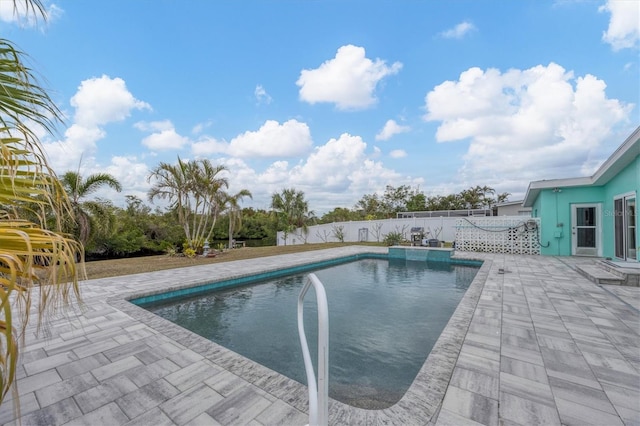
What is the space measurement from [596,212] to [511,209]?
39.3ft

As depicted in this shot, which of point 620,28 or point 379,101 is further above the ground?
point 379,101

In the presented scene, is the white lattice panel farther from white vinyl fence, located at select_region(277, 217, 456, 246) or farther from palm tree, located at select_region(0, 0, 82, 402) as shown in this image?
palm tree, located at select_region(0, 0, 82, 402)

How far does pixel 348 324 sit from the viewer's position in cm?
450

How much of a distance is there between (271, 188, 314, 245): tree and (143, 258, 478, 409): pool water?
11.7 meters

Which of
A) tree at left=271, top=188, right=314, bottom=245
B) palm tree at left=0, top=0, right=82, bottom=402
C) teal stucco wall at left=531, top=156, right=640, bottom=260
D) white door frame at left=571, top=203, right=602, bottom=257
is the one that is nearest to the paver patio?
palm tree at left=0, top=0, right=82, bottom=402

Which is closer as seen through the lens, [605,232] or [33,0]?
[33,0]

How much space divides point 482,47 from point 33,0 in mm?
10693

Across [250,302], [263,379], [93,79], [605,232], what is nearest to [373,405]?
[263,379]

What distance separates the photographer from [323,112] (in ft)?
45.3

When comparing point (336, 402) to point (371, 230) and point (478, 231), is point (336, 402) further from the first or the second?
point (371, 230)

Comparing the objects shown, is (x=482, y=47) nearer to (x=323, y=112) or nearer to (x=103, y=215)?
(x=323, y=112)

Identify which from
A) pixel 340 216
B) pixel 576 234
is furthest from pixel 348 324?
pixel 340 216

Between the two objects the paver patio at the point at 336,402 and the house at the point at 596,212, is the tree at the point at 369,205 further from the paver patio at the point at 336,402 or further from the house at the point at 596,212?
the paver patio at the point at 336,402

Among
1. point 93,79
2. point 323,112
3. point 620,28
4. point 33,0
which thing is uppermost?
point 323,112
